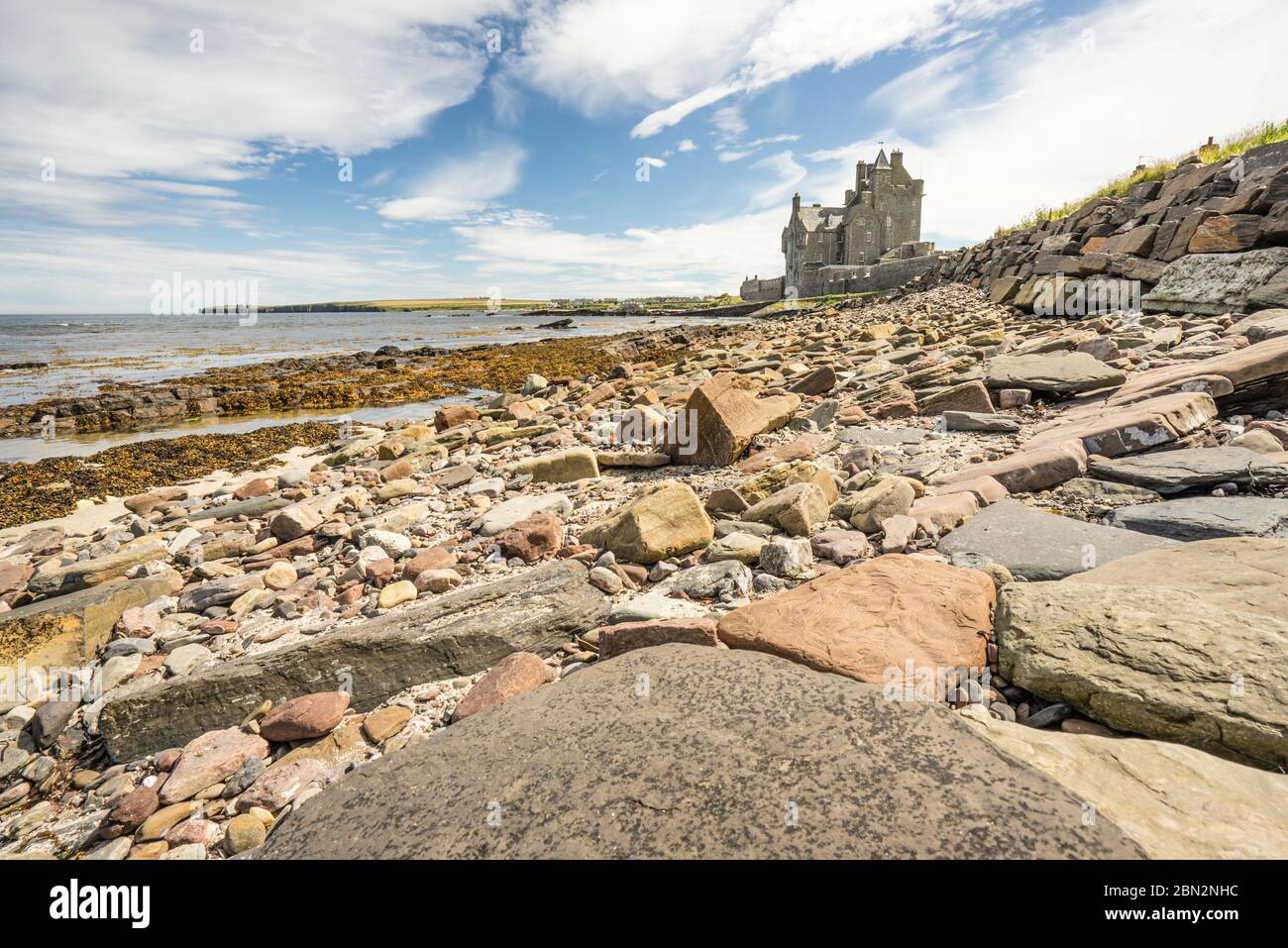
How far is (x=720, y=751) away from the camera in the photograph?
6.26ft

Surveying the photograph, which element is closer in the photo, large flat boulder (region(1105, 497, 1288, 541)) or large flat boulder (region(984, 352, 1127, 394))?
large flat boulder (region(1105, 497, 1288, 541))

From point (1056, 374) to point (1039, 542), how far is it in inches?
186

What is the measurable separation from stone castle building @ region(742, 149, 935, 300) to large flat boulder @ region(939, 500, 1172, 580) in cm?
5907

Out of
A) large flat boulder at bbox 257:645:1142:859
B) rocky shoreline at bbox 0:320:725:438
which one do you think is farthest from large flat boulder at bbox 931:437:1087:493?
rocky shoreline at bbox 0:320:725:438

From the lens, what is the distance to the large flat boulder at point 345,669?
314cm

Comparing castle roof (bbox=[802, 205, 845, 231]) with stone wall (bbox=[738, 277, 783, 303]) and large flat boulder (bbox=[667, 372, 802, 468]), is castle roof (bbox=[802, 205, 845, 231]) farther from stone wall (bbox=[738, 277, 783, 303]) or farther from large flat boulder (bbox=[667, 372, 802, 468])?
large flat boulder (bbox=[667, 372, 802, 468])

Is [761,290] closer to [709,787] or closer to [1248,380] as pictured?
[1248,380]

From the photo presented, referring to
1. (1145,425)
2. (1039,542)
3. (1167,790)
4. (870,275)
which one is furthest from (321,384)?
(870,275)

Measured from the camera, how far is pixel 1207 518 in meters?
3.49

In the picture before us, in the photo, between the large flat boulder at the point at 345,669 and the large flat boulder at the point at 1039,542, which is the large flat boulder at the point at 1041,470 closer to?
the large flat boulder at the point at 1039,542

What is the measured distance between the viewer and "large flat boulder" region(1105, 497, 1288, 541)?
332 cm

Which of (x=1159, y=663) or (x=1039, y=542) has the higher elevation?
(x=1039, y=542)
